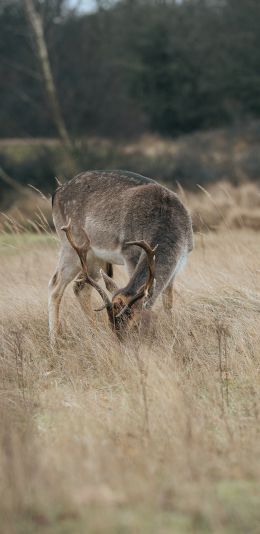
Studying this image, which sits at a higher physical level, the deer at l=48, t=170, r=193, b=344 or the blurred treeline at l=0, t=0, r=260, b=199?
the deer at l=48, t=170, r=193, b=344

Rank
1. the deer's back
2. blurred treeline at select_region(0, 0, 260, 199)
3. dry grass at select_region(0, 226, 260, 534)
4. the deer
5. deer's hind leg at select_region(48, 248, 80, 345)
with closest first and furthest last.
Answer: dry grass at select_region(0, 226, 260, 534) → the deer → the deer's back → deer's hind leg at select_region(48, 248, 80, 345) → blurred treeline at select_region(0, 0, 260, 199)

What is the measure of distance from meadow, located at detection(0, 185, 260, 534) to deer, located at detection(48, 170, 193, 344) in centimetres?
27

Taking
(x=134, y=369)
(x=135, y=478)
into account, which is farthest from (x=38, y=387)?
(x=135, y=478)

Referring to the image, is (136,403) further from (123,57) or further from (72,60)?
(123,57)

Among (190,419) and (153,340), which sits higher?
(190,419)

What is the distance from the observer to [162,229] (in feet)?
26.3

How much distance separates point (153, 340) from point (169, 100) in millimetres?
29038

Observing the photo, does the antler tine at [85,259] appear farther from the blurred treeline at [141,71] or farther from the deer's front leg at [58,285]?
the blurred treeline at [141,71]

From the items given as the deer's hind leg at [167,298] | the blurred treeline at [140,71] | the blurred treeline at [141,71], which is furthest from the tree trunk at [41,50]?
the deer's hind leg at [167,298]

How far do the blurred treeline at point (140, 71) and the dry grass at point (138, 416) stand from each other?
2210 cm

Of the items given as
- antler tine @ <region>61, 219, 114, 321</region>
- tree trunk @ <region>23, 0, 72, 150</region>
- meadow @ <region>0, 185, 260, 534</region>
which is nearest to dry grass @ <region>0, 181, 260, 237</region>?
tree trunk @ <region>23, 0, 72, 150</region>

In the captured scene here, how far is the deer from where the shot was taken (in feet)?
23.8

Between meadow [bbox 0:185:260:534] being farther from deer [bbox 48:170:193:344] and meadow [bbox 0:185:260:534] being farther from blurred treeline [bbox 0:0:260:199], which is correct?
blurred treeline [bbox 0:0:260:199]

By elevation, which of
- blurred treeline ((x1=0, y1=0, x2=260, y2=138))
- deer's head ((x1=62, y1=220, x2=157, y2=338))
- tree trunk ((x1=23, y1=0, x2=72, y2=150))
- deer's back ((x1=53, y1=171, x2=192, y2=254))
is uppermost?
deer's back ((x1=53, y1=171, x2=192, y2=254))
